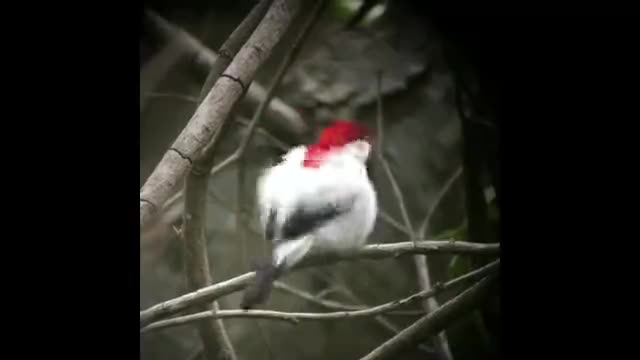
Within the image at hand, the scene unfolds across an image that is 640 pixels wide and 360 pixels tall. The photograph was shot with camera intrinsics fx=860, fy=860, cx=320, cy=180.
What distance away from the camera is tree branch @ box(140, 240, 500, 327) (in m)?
1.58

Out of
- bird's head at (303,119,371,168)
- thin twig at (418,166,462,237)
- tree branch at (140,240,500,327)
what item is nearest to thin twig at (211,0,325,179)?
bird's head at (303,119,371,168)

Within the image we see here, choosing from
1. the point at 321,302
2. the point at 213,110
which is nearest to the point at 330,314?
the point at 321,302

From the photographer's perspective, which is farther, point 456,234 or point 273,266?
point 456,234

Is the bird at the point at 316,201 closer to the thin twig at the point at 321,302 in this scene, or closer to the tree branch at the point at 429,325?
the thin twig at the point at 321,302

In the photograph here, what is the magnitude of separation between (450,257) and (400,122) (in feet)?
0.91

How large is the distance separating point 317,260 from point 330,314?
11cm

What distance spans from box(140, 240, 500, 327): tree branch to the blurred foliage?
13 millimetres

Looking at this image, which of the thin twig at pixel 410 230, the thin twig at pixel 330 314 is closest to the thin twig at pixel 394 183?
the thin twig at pixel 410 230

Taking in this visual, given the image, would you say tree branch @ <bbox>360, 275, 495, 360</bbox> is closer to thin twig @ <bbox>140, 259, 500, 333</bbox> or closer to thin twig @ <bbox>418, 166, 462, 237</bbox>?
thin twig @ <bbox>140, 259, 500, 333</bbox>

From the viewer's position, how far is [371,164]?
5.34ft

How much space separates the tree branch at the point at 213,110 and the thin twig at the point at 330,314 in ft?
0.62

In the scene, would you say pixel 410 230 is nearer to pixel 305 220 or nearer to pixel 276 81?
pixel 305 220

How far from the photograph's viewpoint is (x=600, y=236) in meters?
1.72
